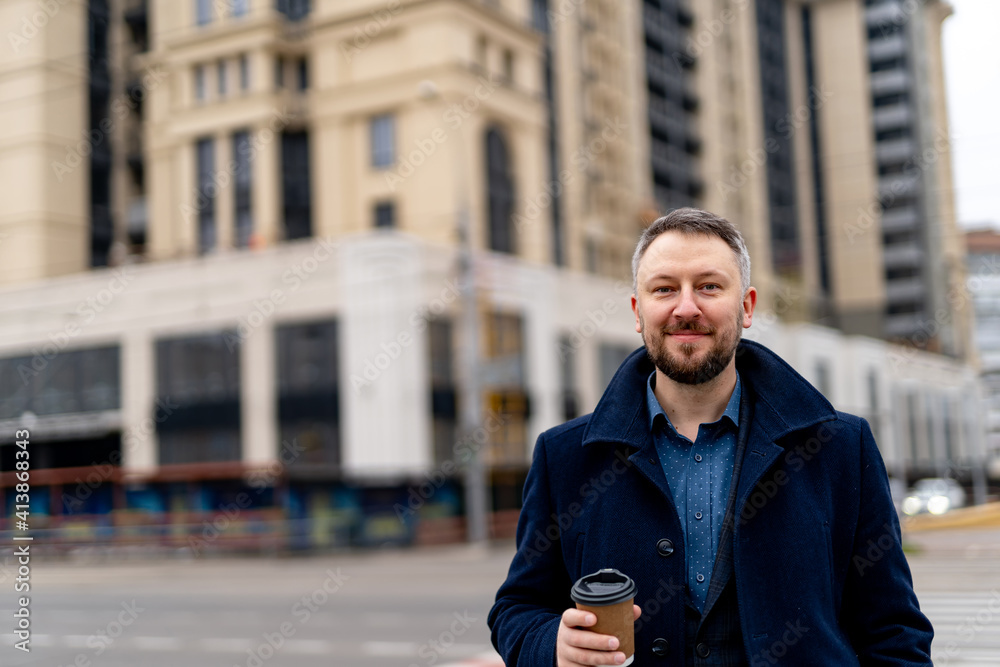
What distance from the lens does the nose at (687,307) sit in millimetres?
2678

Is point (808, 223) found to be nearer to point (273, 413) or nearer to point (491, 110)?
point (491, 110)

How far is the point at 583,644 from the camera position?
2.46 meters

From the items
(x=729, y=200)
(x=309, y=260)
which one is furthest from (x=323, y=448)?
(x=729, y=200)

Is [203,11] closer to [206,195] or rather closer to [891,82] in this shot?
[206,195]

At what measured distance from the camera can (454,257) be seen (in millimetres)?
33750

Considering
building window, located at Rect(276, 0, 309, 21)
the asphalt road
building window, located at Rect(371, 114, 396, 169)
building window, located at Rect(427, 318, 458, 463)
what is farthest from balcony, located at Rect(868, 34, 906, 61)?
the asphalt road

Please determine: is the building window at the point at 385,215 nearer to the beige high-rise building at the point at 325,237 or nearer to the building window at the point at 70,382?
the beige high-rise building at the point at 325,237

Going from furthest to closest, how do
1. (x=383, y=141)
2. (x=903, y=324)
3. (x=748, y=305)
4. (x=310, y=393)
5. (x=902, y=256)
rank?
(x=902, y=256)
(x=903, y=324)
(x=383, y=141)
(x=310, y=393)
(x=748, y=305)

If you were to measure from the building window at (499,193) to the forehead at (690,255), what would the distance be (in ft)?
125

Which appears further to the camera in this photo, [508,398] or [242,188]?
[242,188]

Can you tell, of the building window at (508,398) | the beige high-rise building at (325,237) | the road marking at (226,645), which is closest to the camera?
the road marking at (226,645)

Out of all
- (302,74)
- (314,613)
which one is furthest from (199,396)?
(314,613)

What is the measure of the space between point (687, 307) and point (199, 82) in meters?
42.4

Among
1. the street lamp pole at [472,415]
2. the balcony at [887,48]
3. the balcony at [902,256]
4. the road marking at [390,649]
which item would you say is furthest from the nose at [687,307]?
the balcony at [887,48]
